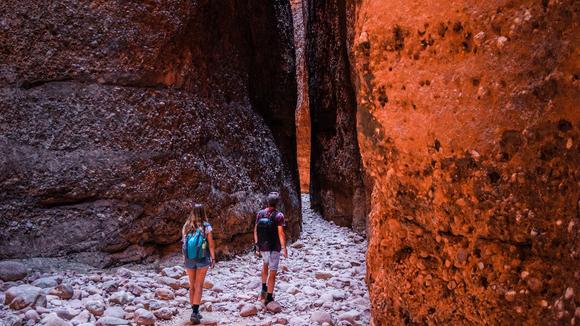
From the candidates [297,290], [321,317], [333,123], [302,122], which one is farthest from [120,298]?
[302,122]

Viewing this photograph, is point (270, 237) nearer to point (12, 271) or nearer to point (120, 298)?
point (120, 298)

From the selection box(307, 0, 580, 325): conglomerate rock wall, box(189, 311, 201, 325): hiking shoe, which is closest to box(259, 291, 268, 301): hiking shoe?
box(189, 311, 201, 325): hiking shoe

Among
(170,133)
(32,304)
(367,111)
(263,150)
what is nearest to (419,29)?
(367,111)

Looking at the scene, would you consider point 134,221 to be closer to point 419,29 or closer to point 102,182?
point 102,182

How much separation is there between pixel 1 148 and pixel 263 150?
14.5ft

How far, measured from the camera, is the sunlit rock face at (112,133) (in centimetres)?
675

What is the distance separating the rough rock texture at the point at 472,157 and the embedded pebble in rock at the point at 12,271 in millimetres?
4654

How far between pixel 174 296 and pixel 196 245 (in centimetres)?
129

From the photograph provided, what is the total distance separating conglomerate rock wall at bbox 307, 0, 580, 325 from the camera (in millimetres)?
2225

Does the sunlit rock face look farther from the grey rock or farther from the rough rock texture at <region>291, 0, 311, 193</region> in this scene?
the rough rock texture at <region>291, 0, 311, 193</region>

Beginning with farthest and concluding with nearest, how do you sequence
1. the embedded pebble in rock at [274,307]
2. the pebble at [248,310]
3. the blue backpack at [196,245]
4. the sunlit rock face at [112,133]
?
the sunlit rock face at [112,133] → the embedded pebble in rock at [274,307] → the pebble at [248,310] → the blue backpack at [196,245]

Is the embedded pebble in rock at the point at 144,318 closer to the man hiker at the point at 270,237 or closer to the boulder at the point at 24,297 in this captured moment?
the boulder at the point at 24,297

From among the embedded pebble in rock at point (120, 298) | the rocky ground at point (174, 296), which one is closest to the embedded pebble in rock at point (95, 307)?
the rocky ground at point (174, 296)

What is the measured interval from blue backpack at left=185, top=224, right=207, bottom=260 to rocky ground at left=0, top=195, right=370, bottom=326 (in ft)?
2.43
